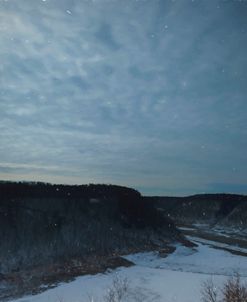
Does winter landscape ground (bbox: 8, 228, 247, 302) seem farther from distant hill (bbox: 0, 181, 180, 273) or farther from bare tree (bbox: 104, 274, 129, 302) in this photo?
distant hill (bbox: 0, 181, 180, 273)

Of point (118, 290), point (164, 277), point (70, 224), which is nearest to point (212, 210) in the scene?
point (70, 224)

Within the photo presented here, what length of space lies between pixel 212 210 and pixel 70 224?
64.5 meters

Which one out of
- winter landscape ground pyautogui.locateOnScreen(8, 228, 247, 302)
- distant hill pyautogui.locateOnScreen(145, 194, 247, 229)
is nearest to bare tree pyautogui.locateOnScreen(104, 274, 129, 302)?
winter landscape ground pyautogui.locateOnScreen(8, 228, 247, 302)

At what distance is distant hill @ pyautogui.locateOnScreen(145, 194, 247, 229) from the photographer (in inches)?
3610

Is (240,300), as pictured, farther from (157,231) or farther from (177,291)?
(157,231)

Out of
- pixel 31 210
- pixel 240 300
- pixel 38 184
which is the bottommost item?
pixel 240 300

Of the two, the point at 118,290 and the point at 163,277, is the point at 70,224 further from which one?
the point at 118,290

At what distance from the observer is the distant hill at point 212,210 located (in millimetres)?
91688

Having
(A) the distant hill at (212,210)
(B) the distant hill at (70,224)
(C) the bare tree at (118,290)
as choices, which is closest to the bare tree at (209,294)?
(C) the bare tree at (118,290)

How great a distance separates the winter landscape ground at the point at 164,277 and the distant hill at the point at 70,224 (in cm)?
439

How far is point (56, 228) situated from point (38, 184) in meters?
10.1

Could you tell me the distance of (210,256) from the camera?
164 feet

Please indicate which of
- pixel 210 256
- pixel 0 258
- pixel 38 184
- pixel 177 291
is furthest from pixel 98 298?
pixel 38 184

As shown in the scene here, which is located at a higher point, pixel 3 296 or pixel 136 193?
pixel 136 193
